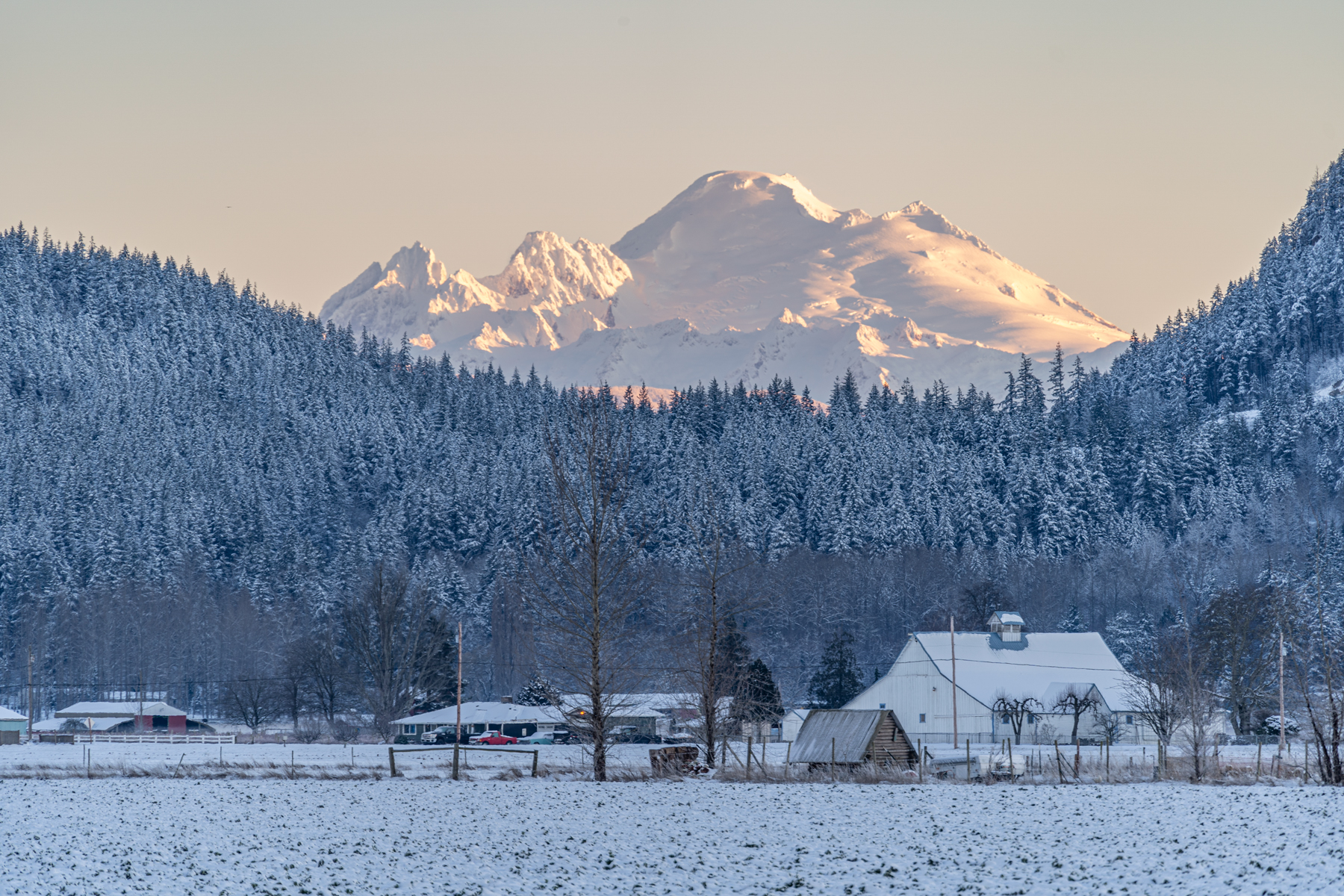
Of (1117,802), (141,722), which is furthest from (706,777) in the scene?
(141,722)

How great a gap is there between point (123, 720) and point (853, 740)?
83.8 m

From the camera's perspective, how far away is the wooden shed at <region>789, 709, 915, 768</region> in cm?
4734

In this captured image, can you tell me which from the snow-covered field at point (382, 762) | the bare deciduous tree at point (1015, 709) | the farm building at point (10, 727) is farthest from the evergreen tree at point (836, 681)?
the farm building at point (10, 727)

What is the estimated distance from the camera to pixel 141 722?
4395 inches

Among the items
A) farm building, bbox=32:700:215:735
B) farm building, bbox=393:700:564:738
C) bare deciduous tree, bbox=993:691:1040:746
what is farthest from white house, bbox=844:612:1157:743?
farm building, bbox=32:700:215:735

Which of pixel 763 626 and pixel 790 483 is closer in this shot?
pixel 763 626

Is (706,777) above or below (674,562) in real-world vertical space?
below

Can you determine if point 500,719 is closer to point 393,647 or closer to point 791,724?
point 393,647

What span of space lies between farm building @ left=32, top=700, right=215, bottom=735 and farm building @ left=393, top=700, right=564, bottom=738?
82.3 ft

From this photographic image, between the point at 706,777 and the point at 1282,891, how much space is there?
83.6 feet

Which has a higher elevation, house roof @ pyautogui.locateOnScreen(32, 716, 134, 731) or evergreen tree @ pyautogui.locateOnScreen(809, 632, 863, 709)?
evergreen tree @ pyautogui.locateOnScreen(809, 632, 863, 709)

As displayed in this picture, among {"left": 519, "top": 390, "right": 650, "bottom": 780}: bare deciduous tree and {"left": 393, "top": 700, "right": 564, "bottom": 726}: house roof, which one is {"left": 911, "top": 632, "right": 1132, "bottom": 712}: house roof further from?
{"left": 519, "top": 390, "right": 650, "bottom": 780}: bare deciduous tree

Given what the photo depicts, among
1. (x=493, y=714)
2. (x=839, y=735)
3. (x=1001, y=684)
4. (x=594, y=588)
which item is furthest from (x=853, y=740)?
(x=493, y=714)

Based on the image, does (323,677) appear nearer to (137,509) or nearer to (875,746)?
(875,746)
